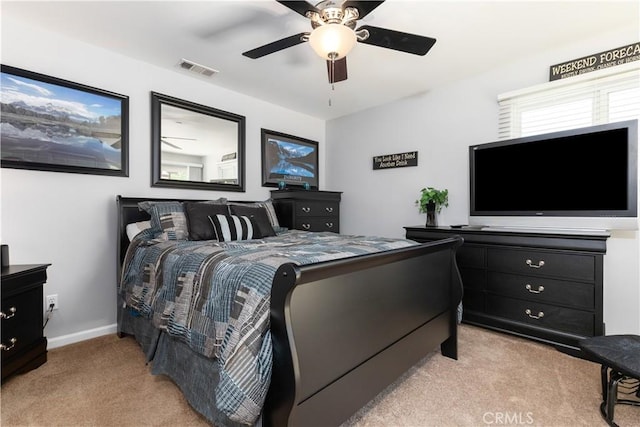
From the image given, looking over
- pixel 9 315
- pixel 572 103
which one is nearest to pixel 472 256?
pixel 572 103

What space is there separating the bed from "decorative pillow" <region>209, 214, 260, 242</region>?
37cm

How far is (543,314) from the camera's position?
2379 mm

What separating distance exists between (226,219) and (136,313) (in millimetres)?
932

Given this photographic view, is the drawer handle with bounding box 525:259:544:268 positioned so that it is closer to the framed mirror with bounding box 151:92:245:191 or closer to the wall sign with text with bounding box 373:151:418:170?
the wall sign with text with bounding box 373:151:418:170

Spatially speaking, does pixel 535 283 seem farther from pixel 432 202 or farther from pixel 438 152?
pixel 438 152

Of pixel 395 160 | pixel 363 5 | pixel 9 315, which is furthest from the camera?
pixel 395 160

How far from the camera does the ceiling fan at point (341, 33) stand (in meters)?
1.72

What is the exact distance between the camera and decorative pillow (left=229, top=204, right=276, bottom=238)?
278 cm

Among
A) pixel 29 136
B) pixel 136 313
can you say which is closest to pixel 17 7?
pixel 29 136

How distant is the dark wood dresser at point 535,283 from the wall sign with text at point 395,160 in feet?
3.89

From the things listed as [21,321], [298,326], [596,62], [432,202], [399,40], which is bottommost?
[21,321]

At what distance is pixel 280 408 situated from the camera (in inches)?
44.3

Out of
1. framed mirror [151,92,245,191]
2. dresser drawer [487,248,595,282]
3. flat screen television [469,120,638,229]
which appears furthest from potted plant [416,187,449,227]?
framed mirror [151,92,245,191]

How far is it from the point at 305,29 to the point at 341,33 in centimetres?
80
